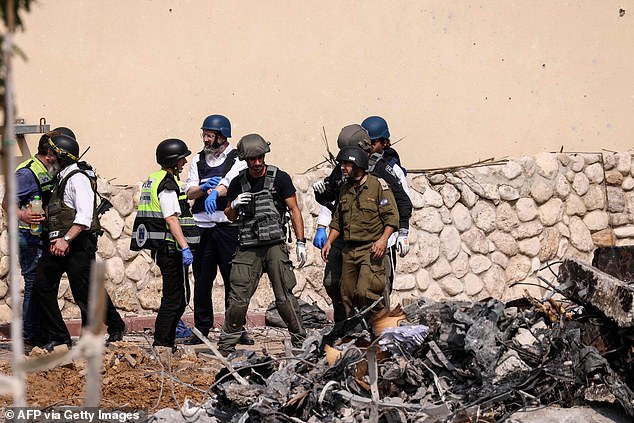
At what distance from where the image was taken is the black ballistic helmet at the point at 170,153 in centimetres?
837

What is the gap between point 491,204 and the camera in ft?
37.6

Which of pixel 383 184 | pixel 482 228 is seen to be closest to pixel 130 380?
pixel 383 184

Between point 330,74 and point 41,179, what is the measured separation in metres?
3.66

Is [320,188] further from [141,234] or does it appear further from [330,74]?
[330,74]

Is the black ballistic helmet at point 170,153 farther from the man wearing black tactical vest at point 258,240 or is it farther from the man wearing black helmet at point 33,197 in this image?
the man wearing black helmet at point 33,197

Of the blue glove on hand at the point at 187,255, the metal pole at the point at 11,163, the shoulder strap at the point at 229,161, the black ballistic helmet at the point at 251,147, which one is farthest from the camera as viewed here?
the shoulder strap at the point at 229,161

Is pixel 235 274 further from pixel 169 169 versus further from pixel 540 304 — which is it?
pixel 540 304

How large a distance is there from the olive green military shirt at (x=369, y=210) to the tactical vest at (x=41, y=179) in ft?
8.33

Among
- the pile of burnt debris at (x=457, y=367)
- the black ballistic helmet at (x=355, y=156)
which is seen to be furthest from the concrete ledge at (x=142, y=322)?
the pile of burnt debris at (x=457, y=367)

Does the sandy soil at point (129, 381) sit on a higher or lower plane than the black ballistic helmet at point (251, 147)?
lower

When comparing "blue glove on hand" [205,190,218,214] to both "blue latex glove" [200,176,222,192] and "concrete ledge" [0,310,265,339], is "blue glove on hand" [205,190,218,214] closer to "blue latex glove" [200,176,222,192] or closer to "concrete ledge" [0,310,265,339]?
"blue latex glove" [200,176,222,192]

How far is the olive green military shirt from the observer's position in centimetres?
782

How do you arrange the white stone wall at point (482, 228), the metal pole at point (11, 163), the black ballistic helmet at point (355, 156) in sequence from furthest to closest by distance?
the white stone wall at point (482, 228)
the black ballistic helmet at point (355, 156)
the metal pole at point (11, 163)

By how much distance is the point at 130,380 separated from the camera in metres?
7.15
